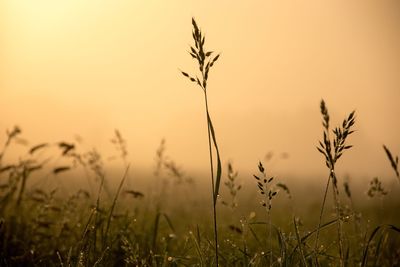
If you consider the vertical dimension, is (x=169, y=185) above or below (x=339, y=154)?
below

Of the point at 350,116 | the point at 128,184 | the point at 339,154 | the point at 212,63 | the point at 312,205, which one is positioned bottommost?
the point at 312,205

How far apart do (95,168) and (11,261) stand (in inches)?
56.0

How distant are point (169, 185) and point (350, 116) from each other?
4.73m

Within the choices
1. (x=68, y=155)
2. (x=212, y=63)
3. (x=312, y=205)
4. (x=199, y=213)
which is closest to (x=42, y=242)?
(x=68, y=155)

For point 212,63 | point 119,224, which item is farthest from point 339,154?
point 119,224

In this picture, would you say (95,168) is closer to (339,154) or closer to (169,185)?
(169,185)

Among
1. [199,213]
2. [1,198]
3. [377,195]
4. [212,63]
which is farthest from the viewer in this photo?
[199,213]

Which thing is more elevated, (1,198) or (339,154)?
(339,154)

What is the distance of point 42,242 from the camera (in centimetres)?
408

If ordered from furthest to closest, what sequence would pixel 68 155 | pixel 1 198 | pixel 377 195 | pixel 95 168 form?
pixel 95 168 < pixel 68 155 < pixel 1 198 < pixel 377 195

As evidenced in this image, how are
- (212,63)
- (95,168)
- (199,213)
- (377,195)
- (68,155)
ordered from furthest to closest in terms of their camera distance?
(199,213)
(95,168)
(68,155)
(377,195)
(212,63)

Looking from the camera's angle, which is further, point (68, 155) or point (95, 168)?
point (95, 168)

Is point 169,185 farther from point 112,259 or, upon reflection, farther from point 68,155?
point 112,259

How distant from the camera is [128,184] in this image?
4988 mm
